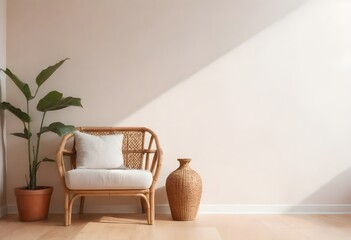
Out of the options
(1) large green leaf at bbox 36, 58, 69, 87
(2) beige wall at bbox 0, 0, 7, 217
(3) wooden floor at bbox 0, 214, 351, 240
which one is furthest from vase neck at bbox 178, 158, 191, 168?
(2) beige wall at bbox 0, 0, 7, 217

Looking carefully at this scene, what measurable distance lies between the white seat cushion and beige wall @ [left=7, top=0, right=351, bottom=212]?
2.48 feet

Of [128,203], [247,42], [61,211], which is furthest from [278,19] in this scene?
[61,211]

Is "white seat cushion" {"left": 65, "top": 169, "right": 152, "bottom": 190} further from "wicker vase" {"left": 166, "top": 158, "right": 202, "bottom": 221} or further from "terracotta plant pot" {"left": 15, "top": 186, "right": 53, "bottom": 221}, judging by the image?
"terracotta plant pot" {"left": 15, "top": 186, "right": 53, "bottom": 221}

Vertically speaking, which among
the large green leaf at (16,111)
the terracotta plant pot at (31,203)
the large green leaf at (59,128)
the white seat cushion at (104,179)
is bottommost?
the terracotta plant pot at (31,203)

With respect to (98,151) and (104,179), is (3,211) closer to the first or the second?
(98,151)

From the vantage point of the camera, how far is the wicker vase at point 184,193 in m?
3.88

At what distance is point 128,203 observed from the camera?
14.2 feet

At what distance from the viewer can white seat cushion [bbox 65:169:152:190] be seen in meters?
3.59

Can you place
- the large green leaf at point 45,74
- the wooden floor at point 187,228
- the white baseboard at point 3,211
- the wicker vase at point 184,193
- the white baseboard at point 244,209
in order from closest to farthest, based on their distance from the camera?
the wooden floor at point 187,228 → the wicker vase at point 184,193 → the large green leaf at point 45,74 → the white baseboard at point 3,211 → the white baseboard at point 244,209

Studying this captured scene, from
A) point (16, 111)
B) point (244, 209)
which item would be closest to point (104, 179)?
point (16, 111)

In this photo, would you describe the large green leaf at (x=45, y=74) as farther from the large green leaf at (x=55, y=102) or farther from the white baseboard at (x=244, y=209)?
the white baseboard at (x=244, y=209)

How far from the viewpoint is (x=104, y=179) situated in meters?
3.60

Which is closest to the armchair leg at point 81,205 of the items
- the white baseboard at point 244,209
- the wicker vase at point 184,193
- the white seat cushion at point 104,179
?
the white baseboard at point 244,209

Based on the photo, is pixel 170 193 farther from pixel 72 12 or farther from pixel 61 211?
pixel 72 12
